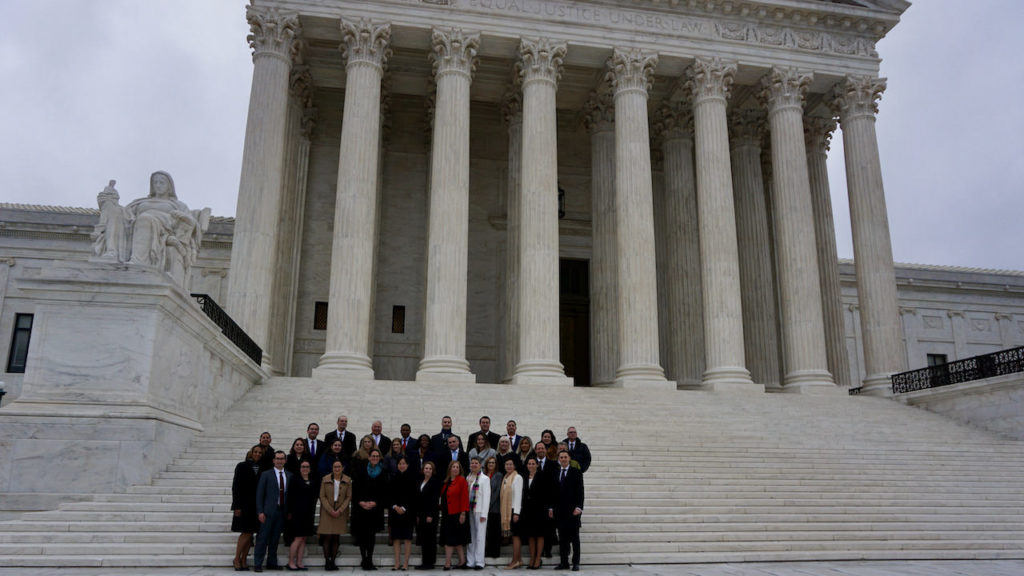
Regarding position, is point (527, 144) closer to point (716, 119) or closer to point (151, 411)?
point (716, 119)

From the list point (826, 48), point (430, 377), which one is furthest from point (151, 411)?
point (826, 48)

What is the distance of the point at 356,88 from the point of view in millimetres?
26172

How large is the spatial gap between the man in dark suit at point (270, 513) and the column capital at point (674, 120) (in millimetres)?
25982

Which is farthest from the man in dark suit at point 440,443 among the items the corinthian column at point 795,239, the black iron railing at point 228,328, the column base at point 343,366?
the corinthian column at point 795,239

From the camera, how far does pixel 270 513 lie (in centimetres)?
1045

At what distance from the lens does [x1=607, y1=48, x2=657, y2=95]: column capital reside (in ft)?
91.9

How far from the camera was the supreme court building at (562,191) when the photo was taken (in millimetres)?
25312

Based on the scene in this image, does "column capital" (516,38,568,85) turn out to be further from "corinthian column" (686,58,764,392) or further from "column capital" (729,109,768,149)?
"column capital" (729,109,768,149)

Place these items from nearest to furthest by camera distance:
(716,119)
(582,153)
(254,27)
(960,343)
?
(254,27) → (716,119) → (582,153) → (960,343)

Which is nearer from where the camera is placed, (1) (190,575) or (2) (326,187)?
(1) (190,575)

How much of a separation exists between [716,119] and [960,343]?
86.0 feet

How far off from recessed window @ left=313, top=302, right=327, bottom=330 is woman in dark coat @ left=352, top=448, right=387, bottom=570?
20945 millimetres

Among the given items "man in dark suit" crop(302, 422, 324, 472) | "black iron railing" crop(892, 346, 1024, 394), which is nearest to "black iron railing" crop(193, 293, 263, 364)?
"man in dark suit" crop(302, 422, 324, 472)

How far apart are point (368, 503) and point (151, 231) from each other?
24.2 ft
